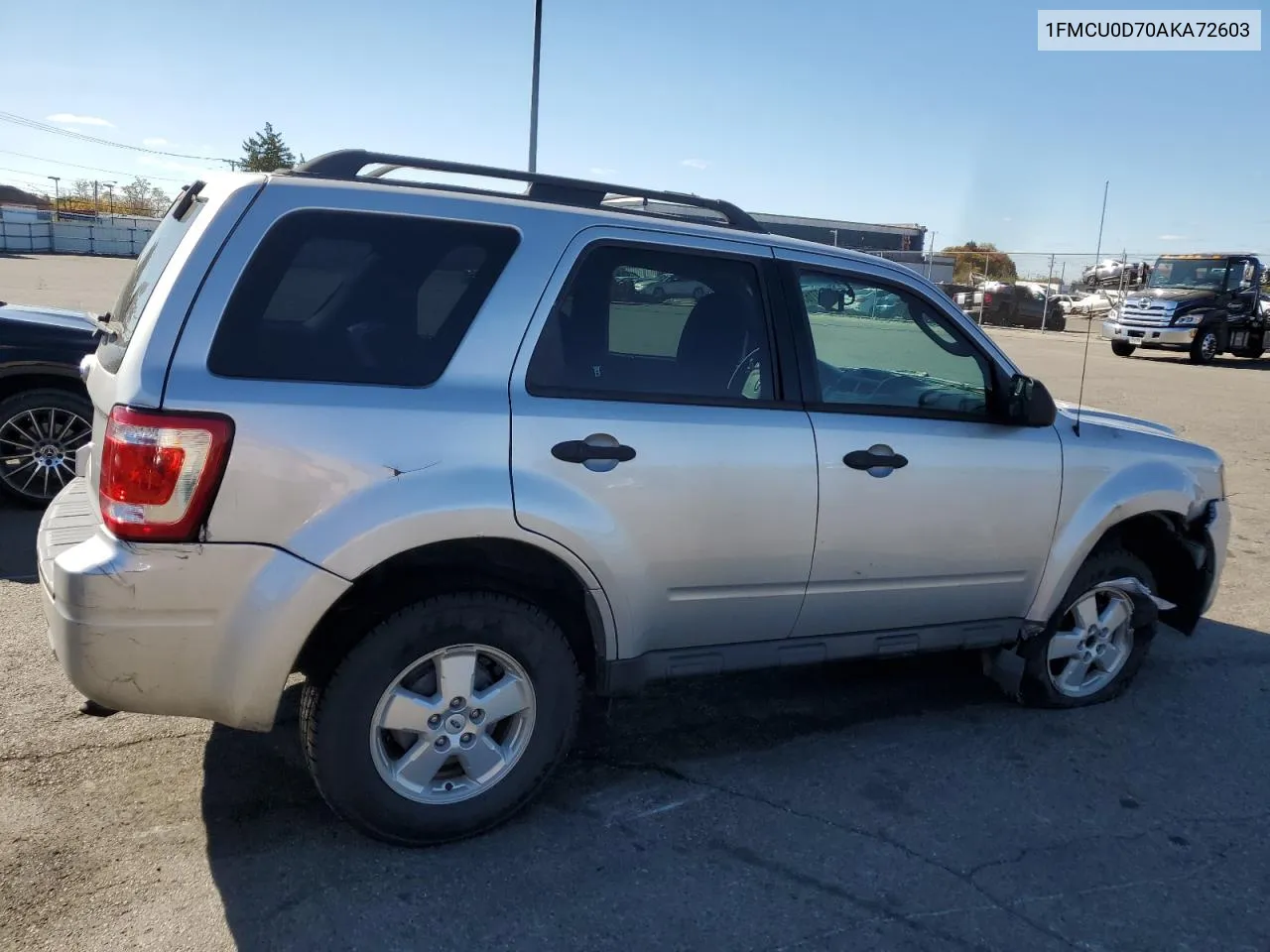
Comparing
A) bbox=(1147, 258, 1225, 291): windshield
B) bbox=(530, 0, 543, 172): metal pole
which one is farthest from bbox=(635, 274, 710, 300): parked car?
bbox=(1147, 258, 1225, 291): windshield

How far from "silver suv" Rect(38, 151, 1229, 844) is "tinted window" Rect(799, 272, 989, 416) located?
0.04ft

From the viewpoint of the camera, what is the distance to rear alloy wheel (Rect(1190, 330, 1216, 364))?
23500 millimetres

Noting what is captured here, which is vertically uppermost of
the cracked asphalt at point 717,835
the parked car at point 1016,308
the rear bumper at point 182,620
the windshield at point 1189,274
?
the windshield at point 1189,274

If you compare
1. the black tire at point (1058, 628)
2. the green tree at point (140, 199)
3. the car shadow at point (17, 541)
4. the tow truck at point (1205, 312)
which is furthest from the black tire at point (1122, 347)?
the green tree at point (140, 199)

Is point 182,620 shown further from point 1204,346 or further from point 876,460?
point 1204,346

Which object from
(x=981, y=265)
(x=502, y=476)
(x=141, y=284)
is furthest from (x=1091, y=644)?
(x=981, y=265)

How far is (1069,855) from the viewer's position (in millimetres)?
3256

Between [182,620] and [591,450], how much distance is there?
1212mm

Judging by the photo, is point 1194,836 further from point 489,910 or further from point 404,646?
point 404,646

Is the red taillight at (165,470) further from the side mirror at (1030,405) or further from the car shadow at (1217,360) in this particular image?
the car shadow at (1217,360)

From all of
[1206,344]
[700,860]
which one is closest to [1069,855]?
[700,860]

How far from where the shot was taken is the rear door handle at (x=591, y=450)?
304cm

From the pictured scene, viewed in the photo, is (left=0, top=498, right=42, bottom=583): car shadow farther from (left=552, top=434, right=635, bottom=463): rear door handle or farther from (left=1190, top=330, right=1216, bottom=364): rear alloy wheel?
(left=1190, top=330, right=1216, bottom=364): rear alloy wheel

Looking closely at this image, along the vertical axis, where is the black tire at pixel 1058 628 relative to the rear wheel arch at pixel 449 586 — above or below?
below
